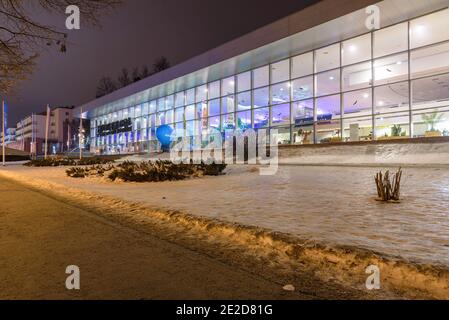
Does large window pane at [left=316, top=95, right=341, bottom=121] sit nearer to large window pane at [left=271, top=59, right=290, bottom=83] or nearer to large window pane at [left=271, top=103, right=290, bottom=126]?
large window pane at [left=271, top=103, right=290, bottom=126]

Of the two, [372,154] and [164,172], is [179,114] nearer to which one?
[164,172]

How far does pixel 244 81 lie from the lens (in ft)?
104

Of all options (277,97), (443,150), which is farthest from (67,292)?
(277,97)

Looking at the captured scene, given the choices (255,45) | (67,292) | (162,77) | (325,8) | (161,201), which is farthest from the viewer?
(162,77)

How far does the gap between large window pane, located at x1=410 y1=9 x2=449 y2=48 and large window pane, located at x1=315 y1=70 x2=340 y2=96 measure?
5552 millimetres

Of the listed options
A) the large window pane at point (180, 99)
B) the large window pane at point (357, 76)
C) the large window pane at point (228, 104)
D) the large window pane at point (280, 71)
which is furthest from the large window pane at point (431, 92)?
the large window pane at point (180, 99)

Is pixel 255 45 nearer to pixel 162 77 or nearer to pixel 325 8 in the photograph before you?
pixel 325 8

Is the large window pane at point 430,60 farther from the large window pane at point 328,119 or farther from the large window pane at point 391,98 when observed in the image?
the large window pane at point 328,119

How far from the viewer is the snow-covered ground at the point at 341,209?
16.8ft

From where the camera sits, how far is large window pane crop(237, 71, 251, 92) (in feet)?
102

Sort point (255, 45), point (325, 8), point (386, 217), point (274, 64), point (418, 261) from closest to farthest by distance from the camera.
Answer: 1. point (418, 261)
2. point (386, 217)
3. point (325, 8)
4. point (255, 45)
5. point (274, 64)

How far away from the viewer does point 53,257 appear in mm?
4992

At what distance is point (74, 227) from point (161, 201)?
3.03 metres

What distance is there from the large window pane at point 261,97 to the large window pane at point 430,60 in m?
10.9
